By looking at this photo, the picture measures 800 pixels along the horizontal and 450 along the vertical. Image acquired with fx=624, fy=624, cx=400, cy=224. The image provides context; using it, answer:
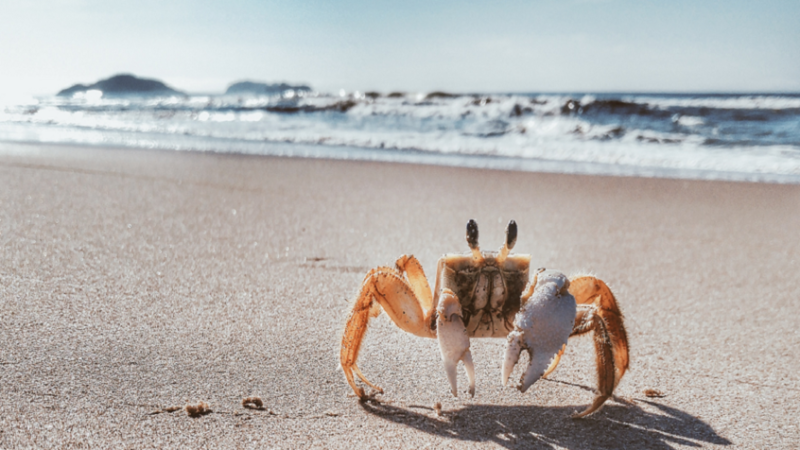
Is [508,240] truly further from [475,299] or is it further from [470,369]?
[470,369]

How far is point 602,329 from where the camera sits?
2.08m

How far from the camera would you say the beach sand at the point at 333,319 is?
2000 millimetres

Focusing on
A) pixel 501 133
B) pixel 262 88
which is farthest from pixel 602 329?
pixel 262 88

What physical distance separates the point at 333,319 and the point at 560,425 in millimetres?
1300

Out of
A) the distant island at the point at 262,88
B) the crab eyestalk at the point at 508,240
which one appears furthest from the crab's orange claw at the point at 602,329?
the distant island at the point at 262,88

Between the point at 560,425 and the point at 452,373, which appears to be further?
the point at 560,425

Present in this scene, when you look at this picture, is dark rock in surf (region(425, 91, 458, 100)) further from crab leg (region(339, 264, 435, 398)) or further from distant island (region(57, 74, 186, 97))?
distant island (region(57, 74, 186, 97))

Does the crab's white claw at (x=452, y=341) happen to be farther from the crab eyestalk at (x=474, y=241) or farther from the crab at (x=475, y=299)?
the crab eyestalk at (x=474, y=241)

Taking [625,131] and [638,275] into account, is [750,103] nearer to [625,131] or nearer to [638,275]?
[625,131]

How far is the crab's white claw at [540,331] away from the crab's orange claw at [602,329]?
177 mm

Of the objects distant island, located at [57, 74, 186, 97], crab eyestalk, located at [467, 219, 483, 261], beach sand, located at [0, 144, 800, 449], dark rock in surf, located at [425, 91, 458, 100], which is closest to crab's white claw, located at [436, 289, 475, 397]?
beach sand, located at [0, 144, 800, 449]

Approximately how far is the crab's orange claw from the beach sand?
122mm

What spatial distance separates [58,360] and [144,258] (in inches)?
60.2

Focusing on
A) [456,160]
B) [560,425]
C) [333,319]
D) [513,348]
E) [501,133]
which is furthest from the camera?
[501,133]
